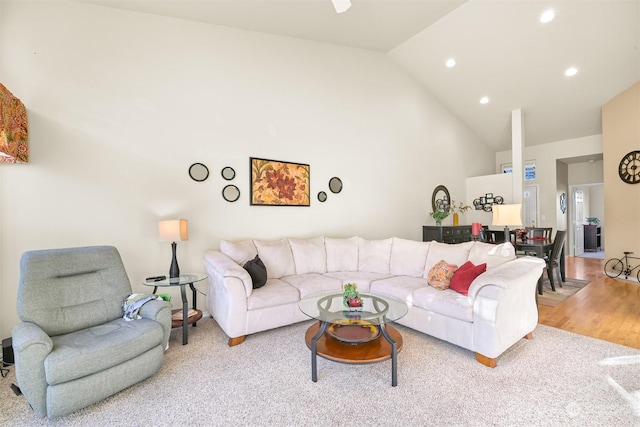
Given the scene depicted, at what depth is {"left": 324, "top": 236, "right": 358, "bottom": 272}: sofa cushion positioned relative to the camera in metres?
3.98

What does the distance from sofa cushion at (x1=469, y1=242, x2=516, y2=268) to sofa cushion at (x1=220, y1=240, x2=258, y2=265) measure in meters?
2.60

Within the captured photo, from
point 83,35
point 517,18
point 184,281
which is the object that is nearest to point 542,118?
point 517,18

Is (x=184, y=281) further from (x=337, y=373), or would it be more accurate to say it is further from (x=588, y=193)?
(x=588, y=193)

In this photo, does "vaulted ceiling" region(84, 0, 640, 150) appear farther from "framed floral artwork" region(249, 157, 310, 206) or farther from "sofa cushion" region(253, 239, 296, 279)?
"sofa cushion" region(253, 239, 296, 279)

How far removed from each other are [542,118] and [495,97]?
1318 mm

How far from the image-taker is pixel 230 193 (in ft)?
12.1

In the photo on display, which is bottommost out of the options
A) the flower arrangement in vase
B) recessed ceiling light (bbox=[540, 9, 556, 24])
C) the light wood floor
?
the light wood floor

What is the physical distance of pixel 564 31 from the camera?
4.20 meters

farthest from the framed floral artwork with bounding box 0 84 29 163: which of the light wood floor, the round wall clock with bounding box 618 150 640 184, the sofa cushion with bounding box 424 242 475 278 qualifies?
the round wall clock with bounding box 618 150 640 184

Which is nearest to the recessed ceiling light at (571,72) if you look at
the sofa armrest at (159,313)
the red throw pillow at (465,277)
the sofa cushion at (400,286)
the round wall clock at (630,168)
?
the round wall clock at (630,168)

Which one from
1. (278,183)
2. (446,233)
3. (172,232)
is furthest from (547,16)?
(172,232)

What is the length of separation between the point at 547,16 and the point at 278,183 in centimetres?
453

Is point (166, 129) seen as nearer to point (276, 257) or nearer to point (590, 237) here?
point (276, 257)

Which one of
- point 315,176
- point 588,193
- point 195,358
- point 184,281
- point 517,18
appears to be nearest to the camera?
point 195,358
